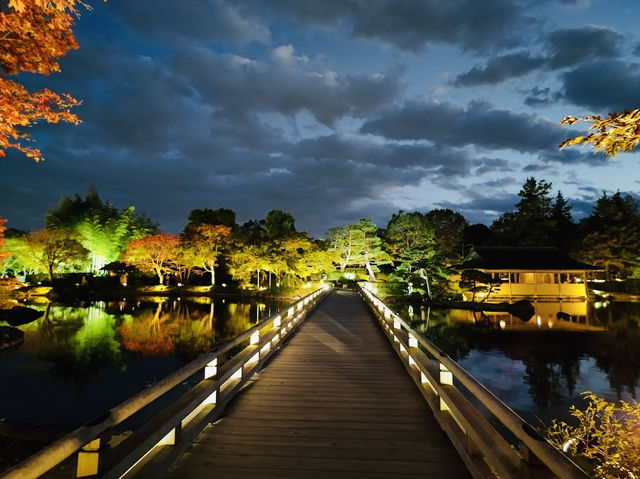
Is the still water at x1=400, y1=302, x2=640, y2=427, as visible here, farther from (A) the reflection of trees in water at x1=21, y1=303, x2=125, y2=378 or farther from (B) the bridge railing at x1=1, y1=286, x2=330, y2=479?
(A) the reflection of trees in water at x1=21, y1=303, x2=125, y2=378

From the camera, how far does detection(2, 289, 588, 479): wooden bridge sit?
227cm

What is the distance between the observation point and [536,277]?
32656 mm

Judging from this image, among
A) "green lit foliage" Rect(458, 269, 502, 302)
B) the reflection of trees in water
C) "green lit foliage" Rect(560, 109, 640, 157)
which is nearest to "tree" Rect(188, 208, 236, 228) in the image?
the reflection of trees in water

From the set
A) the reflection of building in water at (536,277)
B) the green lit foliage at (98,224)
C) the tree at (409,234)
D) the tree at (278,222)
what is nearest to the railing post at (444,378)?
the tree at (409,234)

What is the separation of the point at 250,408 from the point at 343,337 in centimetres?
591

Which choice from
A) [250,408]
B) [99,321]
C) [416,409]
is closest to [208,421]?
[250,408]

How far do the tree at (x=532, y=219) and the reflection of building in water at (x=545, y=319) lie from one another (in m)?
23.5

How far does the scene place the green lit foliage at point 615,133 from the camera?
117 inches

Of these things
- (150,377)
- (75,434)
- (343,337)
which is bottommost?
(150,377)

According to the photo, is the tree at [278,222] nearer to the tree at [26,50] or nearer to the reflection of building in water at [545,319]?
the reflection of building in water at [545,319]

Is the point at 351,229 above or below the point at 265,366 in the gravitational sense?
above

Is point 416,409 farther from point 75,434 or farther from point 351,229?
point 351,229

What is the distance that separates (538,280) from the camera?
3259 centimetres

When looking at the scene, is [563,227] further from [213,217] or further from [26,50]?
[26,50]
